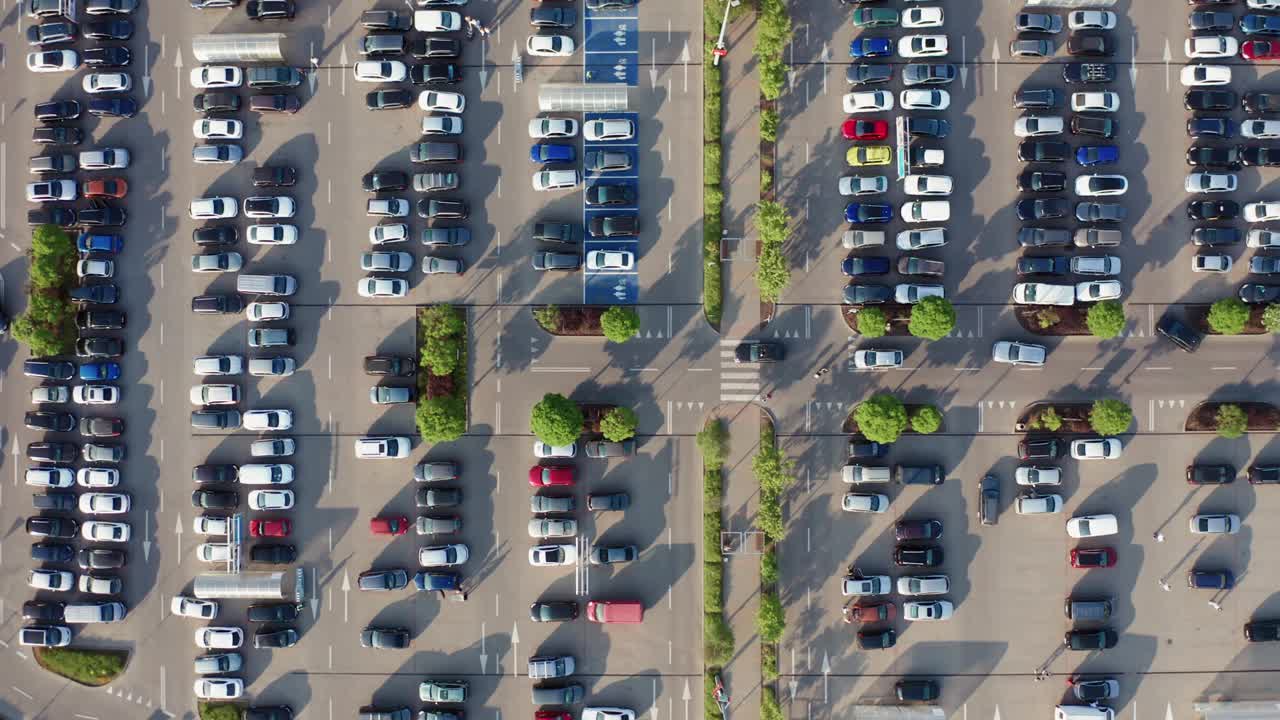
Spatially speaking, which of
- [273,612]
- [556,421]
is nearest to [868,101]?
[556,421]

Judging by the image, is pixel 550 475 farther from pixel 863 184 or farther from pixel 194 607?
pixel 863 184

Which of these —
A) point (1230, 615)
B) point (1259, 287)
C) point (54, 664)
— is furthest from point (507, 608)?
point (1259, 287)

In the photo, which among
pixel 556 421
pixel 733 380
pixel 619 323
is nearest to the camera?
pixel 556 421

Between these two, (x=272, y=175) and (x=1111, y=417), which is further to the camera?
(x=272, y=175)

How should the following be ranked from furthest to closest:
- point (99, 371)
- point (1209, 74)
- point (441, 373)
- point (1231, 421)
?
point (99, 371) → point (1209, 74) → point (441, 373) → point (1231, 421)

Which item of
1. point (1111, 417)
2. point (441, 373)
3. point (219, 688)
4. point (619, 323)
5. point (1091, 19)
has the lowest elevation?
point (219, 688)

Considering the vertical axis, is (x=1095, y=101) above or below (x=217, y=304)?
above

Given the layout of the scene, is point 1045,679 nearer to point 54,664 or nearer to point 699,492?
point 699,492
